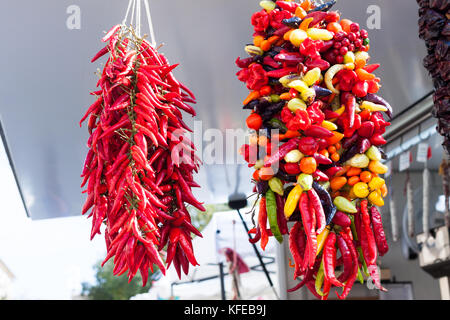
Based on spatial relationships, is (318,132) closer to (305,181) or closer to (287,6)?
(305,181)

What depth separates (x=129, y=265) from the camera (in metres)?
1.50

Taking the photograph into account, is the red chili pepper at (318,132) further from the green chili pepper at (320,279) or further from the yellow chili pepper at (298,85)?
the green chili pepper at (320,279)

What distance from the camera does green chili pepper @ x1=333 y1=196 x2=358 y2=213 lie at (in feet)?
4.66

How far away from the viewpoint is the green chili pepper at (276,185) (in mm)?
1435

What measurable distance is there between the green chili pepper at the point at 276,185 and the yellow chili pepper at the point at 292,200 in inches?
2.0

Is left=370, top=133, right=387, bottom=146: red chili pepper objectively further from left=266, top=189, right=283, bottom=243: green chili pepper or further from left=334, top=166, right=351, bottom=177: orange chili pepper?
left=266, top=189, right=283, bottom=243: green chili pepper

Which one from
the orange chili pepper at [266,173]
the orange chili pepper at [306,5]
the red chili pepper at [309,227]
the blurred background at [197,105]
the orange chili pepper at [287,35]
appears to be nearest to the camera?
the red chili pepper at [309,227]

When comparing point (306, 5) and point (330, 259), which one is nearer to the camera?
point (330, 259)

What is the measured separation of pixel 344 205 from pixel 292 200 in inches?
6.9

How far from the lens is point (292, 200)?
1.38m

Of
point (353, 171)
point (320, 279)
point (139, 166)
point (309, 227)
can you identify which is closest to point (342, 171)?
point (353, 171)

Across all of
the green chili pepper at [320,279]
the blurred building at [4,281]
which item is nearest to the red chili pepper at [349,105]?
the green chili pepper at [320,279]

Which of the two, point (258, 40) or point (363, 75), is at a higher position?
point (258, 40)
